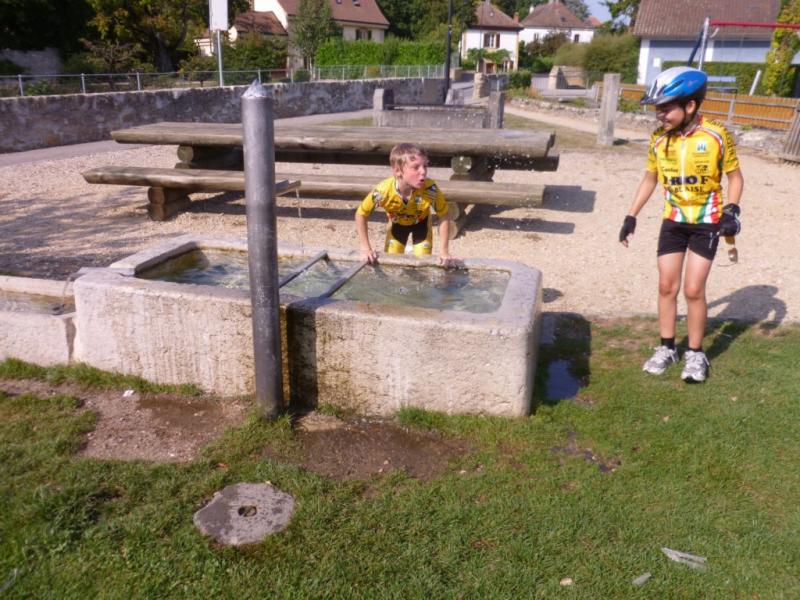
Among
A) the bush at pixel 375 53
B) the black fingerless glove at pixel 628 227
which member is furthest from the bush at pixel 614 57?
the black fingerless glove at pixel 628 227

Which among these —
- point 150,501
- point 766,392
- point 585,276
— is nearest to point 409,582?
point 150,501

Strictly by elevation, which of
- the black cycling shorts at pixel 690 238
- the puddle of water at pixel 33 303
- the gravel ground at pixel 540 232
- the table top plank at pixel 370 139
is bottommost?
the gravel ground at pixel 540 232

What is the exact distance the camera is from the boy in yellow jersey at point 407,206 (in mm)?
4258

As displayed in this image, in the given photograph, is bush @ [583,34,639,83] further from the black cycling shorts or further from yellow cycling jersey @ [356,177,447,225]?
the black cycling shorts

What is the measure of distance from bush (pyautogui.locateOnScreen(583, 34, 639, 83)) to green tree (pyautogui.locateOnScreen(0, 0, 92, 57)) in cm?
2998

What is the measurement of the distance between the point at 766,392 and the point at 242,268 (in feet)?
10.6

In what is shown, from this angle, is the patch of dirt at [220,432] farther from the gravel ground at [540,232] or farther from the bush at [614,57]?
the bush at [614,57]

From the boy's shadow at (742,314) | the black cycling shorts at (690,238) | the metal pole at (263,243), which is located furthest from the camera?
the boy's shadow at (742,314)

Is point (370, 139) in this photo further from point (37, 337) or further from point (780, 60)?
point (780, 60)

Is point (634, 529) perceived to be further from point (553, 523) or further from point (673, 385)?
point (673, 385)

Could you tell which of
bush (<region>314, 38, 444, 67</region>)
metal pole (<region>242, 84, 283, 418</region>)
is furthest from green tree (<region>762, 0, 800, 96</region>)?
metal pole (<region>242, 84, 283, 418</region>)

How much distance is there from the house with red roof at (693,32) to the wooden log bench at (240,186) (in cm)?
3904

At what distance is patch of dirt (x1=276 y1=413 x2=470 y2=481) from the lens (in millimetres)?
3146

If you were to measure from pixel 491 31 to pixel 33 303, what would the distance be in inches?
2898
